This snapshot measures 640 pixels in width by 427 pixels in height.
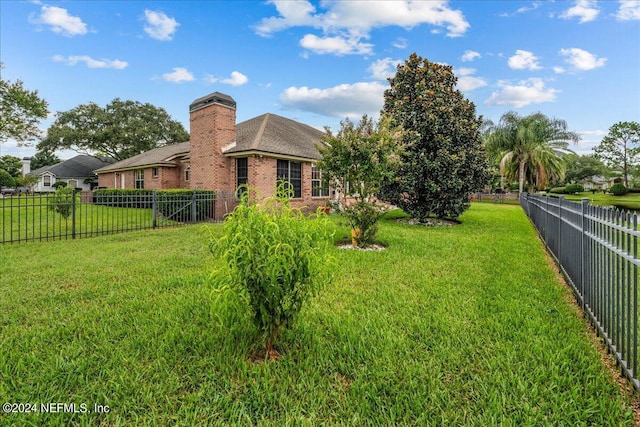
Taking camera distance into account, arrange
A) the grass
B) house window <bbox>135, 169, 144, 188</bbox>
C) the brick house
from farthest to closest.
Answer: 1. house window <bbox>135, 169, 144, 188</bbox>
2. the brick house
3. the grass

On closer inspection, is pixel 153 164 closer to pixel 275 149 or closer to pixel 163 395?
pixel 275 149

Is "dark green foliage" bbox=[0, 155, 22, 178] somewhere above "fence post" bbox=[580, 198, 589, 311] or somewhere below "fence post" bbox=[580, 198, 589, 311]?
above

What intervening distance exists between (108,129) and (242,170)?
31293 mm

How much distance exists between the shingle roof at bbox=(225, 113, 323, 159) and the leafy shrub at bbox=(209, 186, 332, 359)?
10138mm

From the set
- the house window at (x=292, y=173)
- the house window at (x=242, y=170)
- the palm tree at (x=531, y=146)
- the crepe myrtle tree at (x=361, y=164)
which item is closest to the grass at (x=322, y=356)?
the crepe myrtle tree at (x=361, y=164)

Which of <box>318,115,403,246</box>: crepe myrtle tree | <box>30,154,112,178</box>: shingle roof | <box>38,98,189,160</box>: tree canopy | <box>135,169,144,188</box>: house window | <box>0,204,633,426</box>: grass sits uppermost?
<box>38,98,189,160</box>: tree canopy

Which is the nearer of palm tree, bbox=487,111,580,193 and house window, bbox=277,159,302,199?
house window, bbox=277,159,302,199

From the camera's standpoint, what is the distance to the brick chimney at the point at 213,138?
47.2ft

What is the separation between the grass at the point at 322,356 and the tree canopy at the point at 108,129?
38.4 m

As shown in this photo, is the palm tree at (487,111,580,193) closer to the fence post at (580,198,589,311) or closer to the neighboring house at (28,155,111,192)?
the fence post at (580,198,589,311)

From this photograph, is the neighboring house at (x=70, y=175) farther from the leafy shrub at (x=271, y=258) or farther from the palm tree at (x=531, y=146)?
the palm tree at (x=531, y=146)

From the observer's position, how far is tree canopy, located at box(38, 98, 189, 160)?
3615 cm

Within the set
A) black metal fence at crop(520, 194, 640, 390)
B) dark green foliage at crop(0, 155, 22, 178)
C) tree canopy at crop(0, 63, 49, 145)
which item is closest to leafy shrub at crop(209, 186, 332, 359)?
black metal fence at crop(520, 194, 640, 390)

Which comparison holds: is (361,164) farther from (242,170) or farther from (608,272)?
(242,170)
